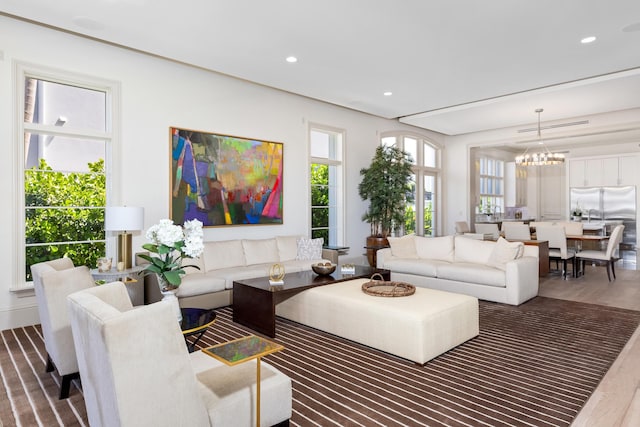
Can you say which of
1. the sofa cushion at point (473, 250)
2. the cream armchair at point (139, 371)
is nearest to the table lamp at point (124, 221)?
the cream armchair at point (139, 371)

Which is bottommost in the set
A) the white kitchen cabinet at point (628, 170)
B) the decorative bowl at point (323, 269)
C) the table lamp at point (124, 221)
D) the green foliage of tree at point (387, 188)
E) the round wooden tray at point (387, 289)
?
the round wooden tray at point (387, 289)

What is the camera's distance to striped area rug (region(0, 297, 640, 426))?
2418 mm

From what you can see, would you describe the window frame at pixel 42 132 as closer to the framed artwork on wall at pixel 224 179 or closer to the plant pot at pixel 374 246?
the framed artwork on wall at pixel 224 179

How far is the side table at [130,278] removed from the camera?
4.10 m

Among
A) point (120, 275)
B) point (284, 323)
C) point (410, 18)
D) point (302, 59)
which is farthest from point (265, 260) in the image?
point (410, 18)

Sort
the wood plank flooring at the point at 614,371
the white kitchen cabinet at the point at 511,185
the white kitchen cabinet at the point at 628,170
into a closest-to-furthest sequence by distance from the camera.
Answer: the wood plank flooring at the point at 614,371
the white kitchen cabinet at the point at 628,170
the white kitchen cabinet at the point at 511,185

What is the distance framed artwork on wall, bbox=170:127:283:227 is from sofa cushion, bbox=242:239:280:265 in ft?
1.51

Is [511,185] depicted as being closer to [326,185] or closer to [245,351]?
[326,185]

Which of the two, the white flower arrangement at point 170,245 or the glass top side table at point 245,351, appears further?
the white flower arrangement at point 170,245

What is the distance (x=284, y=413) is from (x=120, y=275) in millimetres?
2792

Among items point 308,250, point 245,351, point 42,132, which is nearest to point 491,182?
point 308,250

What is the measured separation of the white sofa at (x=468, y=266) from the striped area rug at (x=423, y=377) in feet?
2.53

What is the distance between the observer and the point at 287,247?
6.10m

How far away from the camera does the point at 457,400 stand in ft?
8.52
